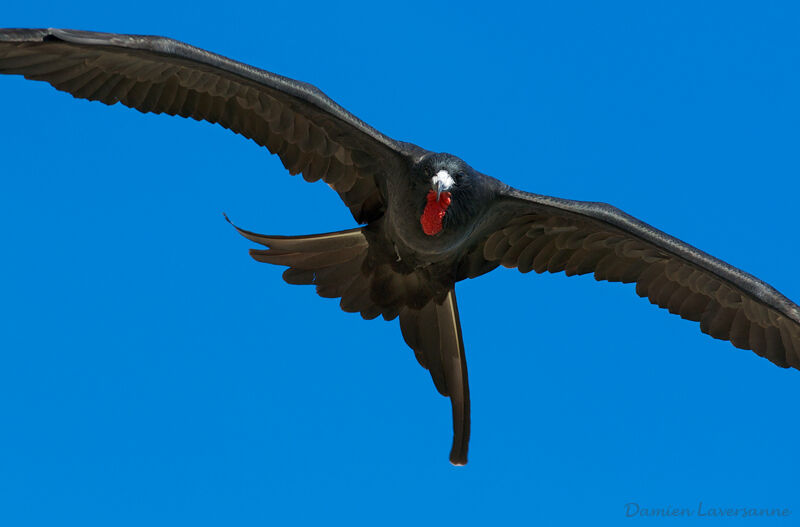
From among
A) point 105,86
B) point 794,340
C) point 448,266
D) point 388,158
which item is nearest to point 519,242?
point 448,266

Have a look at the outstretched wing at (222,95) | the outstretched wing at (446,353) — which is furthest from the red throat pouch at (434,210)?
the outstretched wing at (446,353)

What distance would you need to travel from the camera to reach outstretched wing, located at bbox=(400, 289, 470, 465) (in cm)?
1058

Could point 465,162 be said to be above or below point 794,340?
above

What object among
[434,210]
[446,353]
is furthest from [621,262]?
[434,210]

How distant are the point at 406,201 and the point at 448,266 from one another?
2.70 ft

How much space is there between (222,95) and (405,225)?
161cm

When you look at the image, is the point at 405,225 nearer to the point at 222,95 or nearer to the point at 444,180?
the point at 444,180

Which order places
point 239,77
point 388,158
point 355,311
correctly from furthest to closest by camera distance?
point 355,311 → point 388,158 → point 239,77

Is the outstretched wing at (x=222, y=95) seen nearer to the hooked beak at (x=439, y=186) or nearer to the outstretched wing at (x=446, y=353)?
the hooked beak at (x=439, y=186)

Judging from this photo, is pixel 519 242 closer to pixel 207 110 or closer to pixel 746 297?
pixel 746 297

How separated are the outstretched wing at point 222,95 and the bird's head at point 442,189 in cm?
23

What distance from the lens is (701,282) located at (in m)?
10.2

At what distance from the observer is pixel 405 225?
970 centimetres

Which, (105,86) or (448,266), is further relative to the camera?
(448,266)
